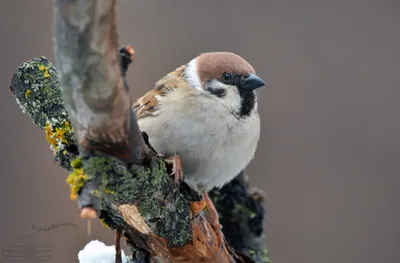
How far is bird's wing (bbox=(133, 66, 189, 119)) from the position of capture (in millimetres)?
2238

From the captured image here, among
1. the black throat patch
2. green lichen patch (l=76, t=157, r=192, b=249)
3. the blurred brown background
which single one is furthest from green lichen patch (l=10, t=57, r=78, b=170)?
the blurred brown background

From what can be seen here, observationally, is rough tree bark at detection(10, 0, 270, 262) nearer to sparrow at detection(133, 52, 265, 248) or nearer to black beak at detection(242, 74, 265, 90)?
sparrow at detection(133, 52, 265, 248)

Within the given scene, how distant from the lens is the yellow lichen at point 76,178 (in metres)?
1.33

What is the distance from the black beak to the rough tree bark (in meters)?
0.55

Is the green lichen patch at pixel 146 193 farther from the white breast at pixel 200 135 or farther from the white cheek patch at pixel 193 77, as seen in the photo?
the white cheek patch at pixel 193 77

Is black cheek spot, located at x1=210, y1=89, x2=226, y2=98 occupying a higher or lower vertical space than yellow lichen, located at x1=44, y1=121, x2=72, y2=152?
higher

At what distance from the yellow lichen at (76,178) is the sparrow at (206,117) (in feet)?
2.11

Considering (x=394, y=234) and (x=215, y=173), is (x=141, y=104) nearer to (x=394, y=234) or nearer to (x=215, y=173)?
(x=215, y=173)

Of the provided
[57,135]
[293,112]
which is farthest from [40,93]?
[293,112]

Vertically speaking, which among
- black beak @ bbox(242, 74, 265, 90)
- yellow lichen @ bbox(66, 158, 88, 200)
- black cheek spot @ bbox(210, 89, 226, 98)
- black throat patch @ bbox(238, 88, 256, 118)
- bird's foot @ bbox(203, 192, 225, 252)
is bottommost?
bird's foot @ bbox(203, 192, 225, 252)

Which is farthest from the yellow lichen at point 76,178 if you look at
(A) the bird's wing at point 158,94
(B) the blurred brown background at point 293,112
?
(B) the blurred brown background at point 293,112

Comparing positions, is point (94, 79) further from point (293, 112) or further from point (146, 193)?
point (293, 112)

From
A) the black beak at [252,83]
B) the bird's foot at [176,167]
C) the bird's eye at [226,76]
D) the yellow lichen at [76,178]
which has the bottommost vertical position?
the bird's foot at [176,167]

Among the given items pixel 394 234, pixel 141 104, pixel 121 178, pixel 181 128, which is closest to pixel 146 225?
pixel 121 178
